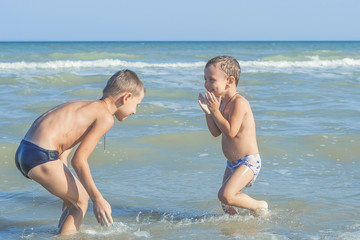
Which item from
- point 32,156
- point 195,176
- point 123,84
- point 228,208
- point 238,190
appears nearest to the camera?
point 32,156

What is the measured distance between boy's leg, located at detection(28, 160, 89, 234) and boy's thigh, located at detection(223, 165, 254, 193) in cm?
110

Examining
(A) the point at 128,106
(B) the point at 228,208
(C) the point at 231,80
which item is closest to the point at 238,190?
(B) the point at 228,208

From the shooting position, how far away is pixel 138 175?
4.93m

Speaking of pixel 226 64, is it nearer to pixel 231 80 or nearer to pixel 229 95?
pixel 231 80

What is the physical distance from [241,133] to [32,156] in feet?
5.26

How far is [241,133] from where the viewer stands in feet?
12.3

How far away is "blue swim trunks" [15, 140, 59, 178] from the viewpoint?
9.81 feet

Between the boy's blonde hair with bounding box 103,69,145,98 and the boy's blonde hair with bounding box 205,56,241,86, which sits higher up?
the boy's blonde hair with bounding box 205,56,241,86

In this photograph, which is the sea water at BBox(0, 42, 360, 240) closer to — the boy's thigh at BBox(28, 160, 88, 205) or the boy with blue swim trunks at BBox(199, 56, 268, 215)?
the boy with blue swim trunks at BBox(199, 56, 268, 215)

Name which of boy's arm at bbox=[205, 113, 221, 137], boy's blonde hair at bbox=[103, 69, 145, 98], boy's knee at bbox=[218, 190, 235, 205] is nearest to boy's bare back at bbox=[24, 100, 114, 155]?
boy's blonde hair at bbox=[103, 69, 145, 98]

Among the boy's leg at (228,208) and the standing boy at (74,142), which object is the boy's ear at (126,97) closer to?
the standing boy at (74,142)

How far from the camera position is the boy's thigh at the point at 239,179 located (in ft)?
11.8

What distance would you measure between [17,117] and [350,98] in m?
6.32

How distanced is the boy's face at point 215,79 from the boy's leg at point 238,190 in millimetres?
630
